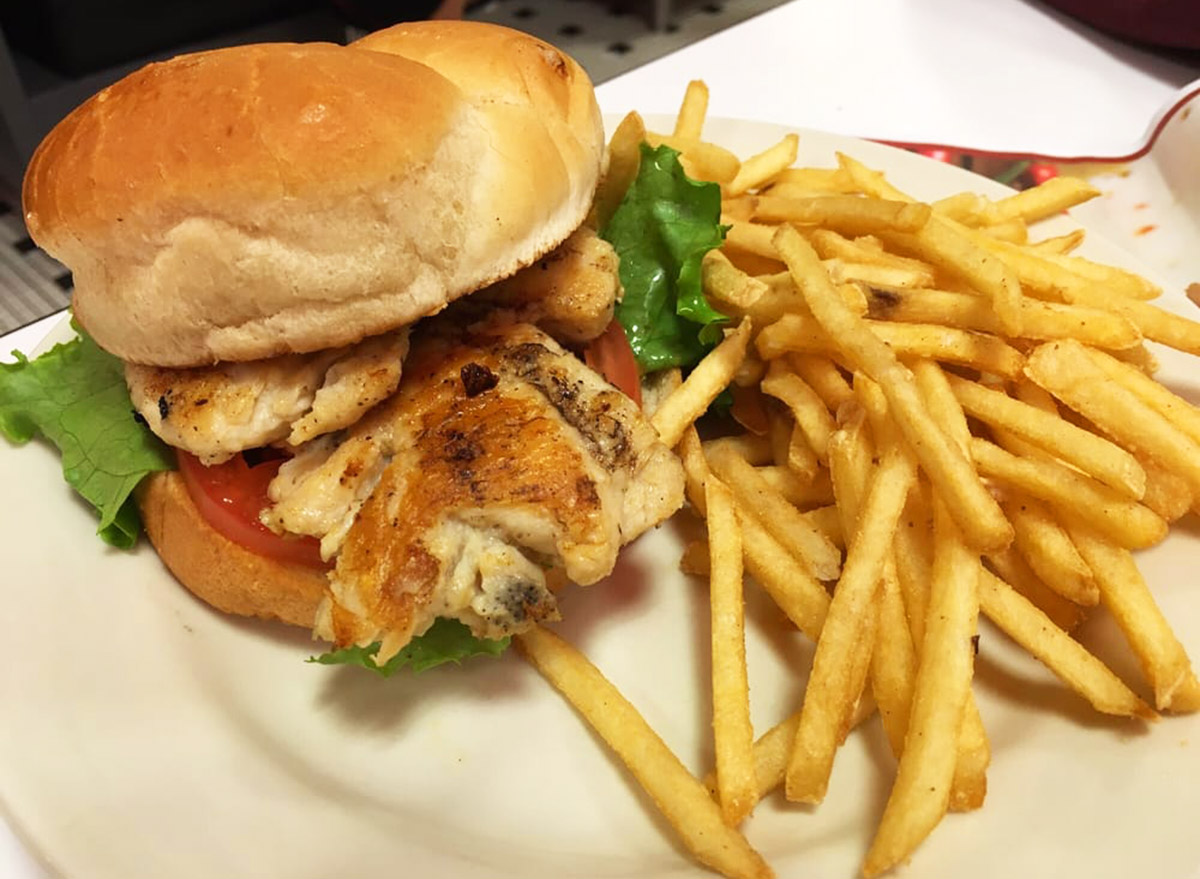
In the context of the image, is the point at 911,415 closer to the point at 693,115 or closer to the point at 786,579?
the point at 786,579

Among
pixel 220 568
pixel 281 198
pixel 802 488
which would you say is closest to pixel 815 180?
pixel 802 488

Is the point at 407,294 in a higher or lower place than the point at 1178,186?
higher

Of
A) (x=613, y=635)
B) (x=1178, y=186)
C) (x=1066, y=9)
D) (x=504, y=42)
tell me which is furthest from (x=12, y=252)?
(x=1066, y=9)

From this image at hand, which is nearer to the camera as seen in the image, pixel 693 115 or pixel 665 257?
pixel 665 257

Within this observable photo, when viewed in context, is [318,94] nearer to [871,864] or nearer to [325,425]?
[325,425]

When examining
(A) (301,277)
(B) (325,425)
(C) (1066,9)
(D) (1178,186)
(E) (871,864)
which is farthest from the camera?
(C) (1066,9)

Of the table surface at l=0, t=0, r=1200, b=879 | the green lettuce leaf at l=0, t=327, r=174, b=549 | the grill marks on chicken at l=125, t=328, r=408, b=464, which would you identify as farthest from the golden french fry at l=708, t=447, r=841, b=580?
the table surface at l=0, t=0, r=1200, b=879

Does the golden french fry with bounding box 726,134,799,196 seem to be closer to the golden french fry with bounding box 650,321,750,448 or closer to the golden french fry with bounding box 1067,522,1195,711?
the golden french fry with bounding box 650,321,750,448
